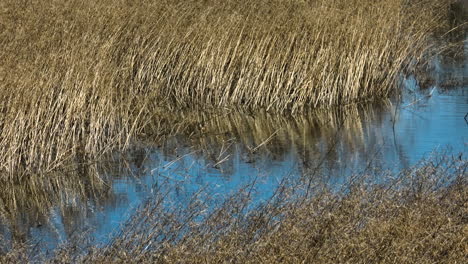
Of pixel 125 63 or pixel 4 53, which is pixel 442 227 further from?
pixel 125 63

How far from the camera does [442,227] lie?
4.95 m

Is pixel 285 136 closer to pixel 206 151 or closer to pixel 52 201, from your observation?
pixel 206 151

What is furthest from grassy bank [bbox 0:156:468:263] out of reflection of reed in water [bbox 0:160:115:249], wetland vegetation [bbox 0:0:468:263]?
reflection of reed in water [bbox 0:160:115:249]

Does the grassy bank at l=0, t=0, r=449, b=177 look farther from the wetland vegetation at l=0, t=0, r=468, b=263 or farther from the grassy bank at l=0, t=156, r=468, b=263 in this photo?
the grassy bank at l=0, t=156, r=468, b=263

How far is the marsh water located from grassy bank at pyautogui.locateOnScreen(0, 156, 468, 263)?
0.43 meters

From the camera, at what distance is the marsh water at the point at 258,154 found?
6.60m

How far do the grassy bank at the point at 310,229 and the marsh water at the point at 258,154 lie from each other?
43 cm

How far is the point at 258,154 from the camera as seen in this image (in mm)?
8344

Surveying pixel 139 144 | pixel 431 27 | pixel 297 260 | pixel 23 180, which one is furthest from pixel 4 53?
pixel 431 27

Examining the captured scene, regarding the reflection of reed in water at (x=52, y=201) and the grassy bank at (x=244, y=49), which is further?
the grassy bank at (x=244, y=49)

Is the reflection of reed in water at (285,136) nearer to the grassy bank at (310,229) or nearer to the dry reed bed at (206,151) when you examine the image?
the dry reed bed at (206,151)

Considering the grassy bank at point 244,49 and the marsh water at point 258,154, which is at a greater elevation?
the grassy bank at point 244,49

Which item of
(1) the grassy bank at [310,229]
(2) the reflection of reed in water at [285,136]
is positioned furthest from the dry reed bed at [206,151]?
(1) the grassy bank at [310,229]

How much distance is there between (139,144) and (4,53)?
165cm
